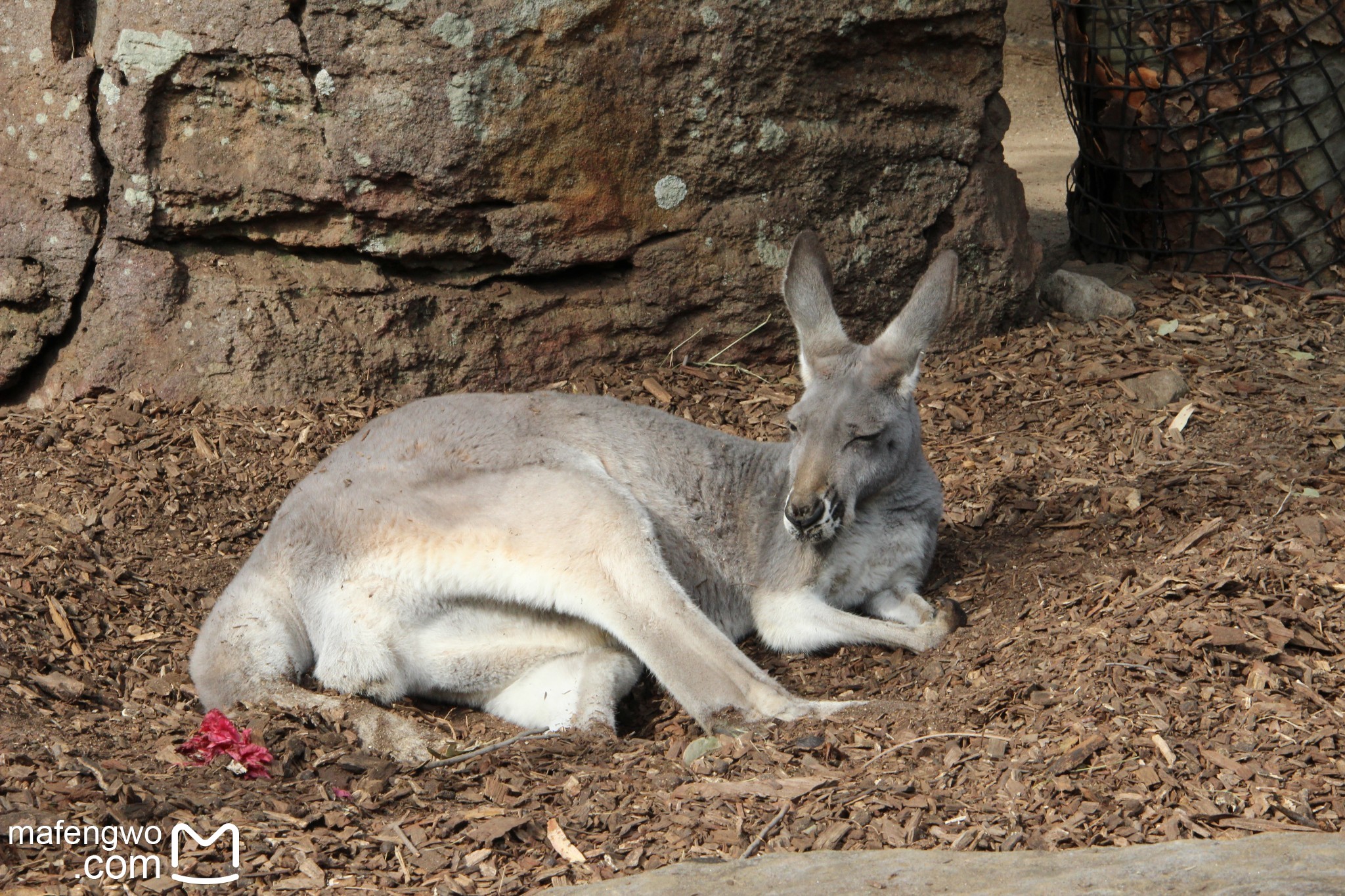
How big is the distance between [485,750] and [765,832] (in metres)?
1.15

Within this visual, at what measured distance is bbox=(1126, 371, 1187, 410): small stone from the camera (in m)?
6.23

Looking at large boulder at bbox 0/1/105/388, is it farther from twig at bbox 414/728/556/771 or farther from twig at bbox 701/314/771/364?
twig at bbox 414/728/556/771

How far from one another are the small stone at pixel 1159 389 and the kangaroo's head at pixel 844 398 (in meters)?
1.85

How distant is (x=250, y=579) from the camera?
4.31m

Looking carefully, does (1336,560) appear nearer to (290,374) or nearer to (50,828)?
(50,828)

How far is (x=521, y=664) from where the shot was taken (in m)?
4.43

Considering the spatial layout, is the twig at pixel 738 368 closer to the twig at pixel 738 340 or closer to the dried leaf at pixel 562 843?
the twig at pixel 738 340

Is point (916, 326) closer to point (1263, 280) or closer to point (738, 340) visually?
point (738, 340)

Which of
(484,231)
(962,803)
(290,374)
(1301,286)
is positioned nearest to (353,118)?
(484,231)

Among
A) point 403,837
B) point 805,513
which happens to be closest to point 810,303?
point 805,513

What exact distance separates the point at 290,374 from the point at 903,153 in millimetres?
3232

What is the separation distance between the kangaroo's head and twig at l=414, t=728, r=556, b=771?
1097 mm

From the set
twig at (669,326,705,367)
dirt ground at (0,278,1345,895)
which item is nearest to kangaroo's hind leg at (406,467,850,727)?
dirt ground at (0,278,1345,895)

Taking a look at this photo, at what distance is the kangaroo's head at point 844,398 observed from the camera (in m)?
4.46
